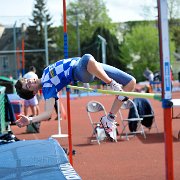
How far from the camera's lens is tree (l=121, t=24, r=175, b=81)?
45969 mm

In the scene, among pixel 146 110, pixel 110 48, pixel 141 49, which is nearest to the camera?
pixel 146 110

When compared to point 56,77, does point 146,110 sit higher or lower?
lower

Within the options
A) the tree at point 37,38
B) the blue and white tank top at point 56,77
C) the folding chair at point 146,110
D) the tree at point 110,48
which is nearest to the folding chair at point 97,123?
the folding chair at point 146,110

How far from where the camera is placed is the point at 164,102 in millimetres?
2930

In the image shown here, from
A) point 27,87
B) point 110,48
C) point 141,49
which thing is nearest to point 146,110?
point 27,87

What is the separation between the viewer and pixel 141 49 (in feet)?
155

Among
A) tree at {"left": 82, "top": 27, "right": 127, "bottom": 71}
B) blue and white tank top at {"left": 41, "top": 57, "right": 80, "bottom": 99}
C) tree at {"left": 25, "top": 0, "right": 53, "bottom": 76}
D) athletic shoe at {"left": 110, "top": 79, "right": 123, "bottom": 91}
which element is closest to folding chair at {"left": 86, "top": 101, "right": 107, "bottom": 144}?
blue and white tank top at {"left": 41, "top": 57, "right": 80, "bottom": 99}

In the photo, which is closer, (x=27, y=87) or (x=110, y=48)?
(x=27, y=87)

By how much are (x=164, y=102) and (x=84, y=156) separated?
17.6 feet

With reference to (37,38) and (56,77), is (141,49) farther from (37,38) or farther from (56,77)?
(56,77)

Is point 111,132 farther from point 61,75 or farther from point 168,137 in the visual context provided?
point 168,137

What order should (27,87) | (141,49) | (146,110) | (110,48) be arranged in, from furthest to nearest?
(110,48) < (141,49) < (146,110) < (27,87)

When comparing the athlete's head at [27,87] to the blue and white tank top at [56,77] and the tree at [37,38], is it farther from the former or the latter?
the tree at [37,38]

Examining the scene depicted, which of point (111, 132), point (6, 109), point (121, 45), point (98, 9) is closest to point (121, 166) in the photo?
point (111, 132)
